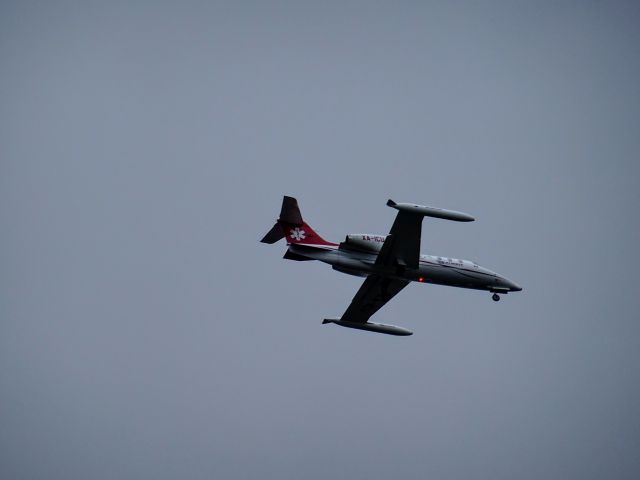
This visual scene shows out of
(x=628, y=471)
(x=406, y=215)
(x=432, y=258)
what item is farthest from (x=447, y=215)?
(x=628, y=471)

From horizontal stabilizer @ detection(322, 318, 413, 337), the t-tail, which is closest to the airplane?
the t-tail

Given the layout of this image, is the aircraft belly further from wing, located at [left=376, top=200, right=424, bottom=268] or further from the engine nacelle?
the engine nacelle

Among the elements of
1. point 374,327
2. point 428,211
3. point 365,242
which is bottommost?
point 374,327

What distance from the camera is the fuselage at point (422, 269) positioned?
40969mm

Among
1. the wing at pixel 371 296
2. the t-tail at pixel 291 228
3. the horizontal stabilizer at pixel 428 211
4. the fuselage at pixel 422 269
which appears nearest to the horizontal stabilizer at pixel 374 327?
the wing at pixel 371 296

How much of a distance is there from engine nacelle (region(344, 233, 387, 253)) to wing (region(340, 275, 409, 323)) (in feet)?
8.98

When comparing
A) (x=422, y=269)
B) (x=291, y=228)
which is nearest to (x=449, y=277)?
(x=422, y=269)

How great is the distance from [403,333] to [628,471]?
79.9 meters

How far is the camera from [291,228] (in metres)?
40.4

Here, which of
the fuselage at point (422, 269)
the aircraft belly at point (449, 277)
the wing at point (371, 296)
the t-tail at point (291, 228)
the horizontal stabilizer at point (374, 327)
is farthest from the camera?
the horizontal stabilizer at point (374, 327)

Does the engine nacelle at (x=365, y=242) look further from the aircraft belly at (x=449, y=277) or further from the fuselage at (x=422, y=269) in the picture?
the aircraft belly at (x=449, y=277)

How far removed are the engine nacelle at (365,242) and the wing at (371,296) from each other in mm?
2738

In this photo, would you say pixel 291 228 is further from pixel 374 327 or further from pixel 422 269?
pixel 374 327

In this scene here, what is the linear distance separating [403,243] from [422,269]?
11.7ft
